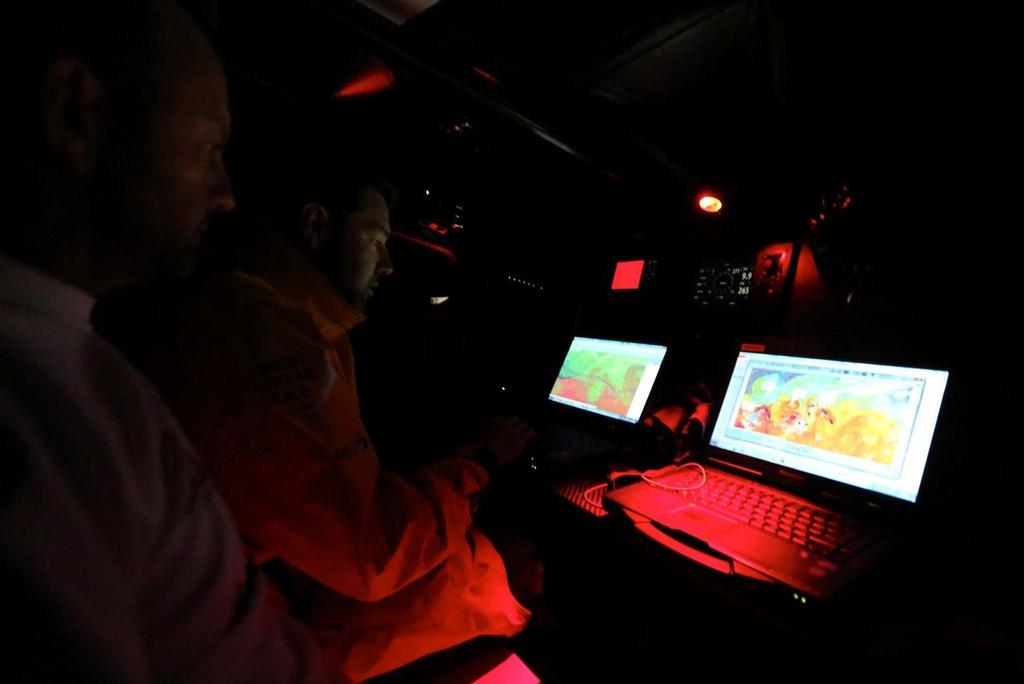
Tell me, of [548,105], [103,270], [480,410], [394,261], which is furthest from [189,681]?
[394,261]

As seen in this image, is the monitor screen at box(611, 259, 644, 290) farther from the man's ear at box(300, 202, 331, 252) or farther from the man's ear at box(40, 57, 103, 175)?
the man's ear at box(40, 57, 103, 175)

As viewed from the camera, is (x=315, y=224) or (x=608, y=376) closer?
(x=315, y=224)

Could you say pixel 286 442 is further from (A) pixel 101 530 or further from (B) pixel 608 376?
(B) pixel 608 376

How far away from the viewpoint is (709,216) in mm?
1569

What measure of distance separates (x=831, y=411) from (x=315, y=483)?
1172mm

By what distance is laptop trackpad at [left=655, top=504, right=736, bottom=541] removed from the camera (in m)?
0.79

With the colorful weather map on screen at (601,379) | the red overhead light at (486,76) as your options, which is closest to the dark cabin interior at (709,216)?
the red overhead light at (486,76)

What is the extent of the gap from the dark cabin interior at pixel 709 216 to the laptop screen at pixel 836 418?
1.6 inches

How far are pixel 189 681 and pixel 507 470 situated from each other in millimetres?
885

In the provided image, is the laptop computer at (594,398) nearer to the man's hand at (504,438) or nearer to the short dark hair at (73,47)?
the man's hand at (504,438)

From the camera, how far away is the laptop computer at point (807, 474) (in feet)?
2.41

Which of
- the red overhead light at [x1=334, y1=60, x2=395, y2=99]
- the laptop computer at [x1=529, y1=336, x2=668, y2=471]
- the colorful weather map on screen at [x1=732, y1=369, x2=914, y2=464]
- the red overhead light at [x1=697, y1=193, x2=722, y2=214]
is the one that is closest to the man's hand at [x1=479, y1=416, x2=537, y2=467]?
the laptop computer at [x1=529, y1=336, x2=668, y2=471]

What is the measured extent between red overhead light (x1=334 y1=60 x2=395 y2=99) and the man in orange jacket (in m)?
0.81

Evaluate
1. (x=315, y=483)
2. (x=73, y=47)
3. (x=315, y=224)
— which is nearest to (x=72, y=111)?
(x=73, y=47)
